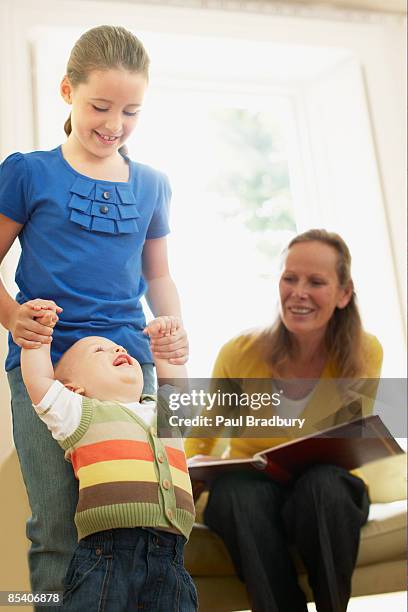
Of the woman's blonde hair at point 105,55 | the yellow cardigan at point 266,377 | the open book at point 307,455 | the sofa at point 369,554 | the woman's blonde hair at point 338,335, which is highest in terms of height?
the woman's blonde hair at point 105,55

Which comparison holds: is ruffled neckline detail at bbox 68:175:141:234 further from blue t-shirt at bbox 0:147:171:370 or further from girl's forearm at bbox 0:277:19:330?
girl's forearm at bbox 0:277:19:330

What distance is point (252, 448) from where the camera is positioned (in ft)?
5.20

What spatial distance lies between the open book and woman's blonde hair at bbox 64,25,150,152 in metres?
0.79

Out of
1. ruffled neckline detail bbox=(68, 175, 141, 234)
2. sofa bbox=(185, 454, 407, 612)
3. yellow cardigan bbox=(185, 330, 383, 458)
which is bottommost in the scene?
sofa bbox=(185, 454, 407, 612)

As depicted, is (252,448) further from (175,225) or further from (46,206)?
(46,206)

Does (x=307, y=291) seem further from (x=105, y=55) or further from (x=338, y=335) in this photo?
(x=105, y=55)

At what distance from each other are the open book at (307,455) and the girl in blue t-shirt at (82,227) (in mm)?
245

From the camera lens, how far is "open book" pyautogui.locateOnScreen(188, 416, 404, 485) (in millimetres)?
1471

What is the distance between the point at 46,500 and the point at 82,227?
0.50 m

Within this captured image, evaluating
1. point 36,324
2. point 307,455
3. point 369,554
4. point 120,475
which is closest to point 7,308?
point 36,324

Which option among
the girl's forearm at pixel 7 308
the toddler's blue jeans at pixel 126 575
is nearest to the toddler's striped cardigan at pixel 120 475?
the toddler's blue jeans at pixel 126 575

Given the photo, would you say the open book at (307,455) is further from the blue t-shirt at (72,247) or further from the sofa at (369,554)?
the blue t-shirt at (72,247)

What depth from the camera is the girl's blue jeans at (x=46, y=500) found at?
1241mm

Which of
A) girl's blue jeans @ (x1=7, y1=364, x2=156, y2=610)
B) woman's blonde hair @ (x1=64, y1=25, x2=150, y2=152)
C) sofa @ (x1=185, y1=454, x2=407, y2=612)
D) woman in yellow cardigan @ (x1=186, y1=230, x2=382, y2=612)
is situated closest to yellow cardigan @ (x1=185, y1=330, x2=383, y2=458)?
woman in yellow cardigan @ (x1=186, y1=230, x2=382, y2=612)
